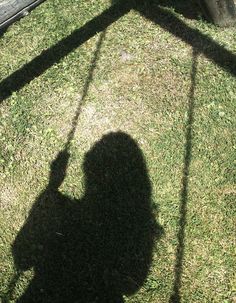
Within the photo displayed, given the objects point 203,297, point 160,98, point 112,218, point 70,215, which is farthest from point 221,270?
point 160,98

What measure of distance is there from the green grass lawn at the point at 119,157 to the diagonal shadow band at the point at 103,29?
21mm

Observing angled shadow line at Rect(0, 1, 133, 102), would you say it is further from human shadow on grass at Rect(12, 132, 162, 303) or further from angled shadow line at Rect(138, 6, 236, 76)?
human shadow on grass at Rect(12, 132, 162, 303)

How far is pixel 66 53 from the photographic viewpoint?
23.6 ft

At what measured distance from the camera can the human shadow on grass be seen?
16.2ft

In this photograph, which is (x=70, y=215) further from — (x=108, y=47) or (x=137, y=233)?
(x=108, y=47)

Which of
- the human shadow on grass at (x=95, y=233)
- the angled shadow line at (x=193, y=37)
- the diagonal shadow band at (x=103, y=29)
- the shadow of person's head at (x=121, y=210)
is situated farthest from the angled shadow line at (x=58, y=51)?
the shadow of person's head at (x=121, y=210)

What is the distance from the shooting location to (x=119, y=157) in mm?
5863

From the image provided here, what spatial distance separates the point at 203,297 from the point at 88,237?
56.8 inches

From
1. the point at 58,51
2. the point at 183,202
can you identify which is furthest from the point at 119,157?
the point at 58,51

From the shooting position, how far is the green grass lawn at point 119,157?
4992 millimetres

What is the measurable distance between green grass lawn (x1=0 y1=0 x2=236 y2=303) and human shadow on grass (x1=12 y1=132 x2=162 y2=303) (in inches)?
0.6

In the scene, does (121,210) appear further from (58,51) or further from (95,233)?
(58,51)

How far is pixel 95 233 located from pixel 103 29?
360 centimetres

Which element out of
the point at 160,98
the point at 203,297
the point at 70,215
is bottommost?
the point at 70,215
